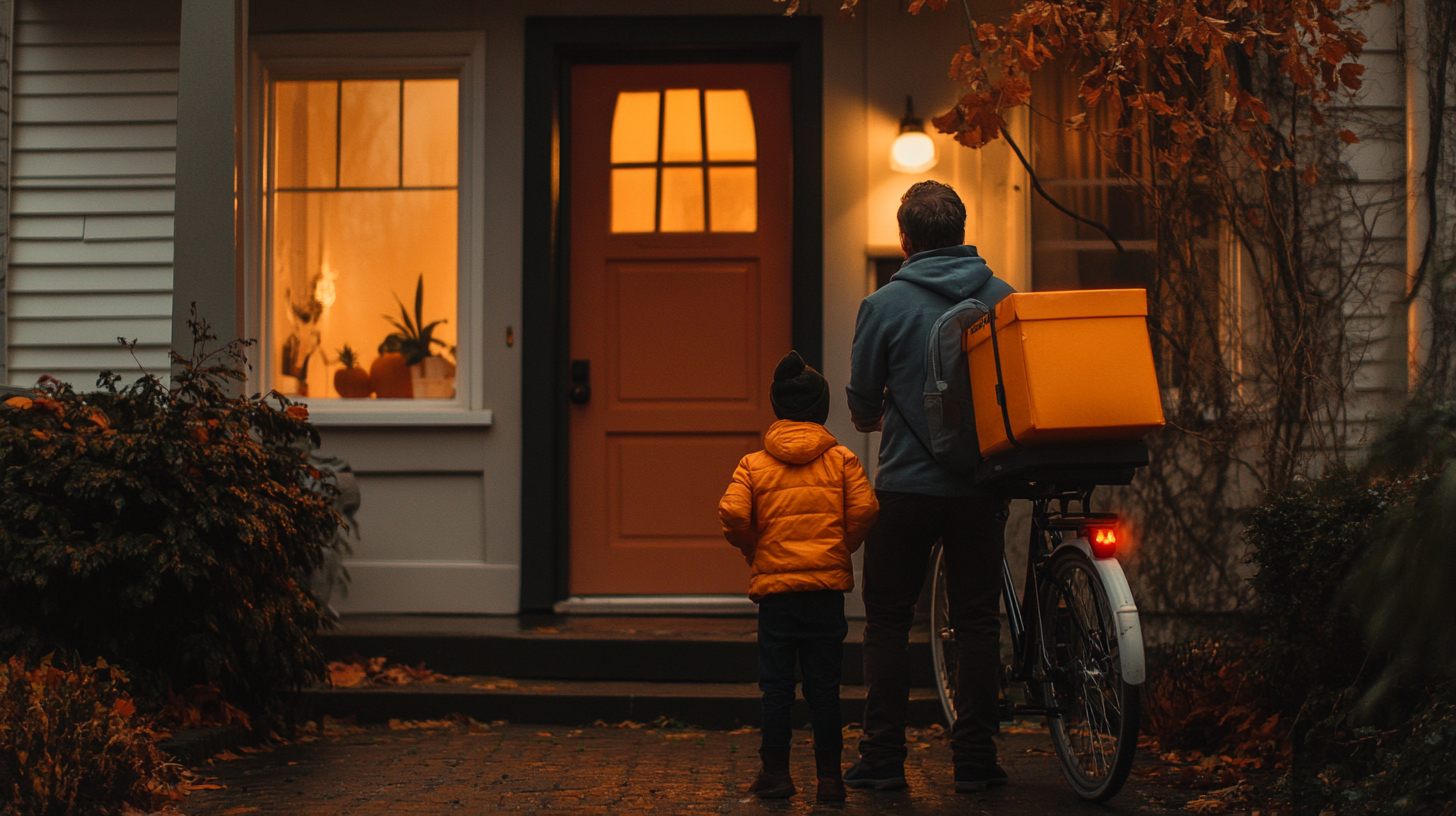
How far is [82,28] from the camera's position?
6.21 m

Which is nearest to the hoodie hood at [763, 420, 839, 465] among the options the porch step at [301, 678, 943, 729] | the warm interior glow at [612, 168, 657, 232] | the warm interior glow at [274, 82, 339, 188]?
the porch step at [301, 678, 943, 729]

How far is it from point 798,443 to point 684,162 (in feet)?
10.0

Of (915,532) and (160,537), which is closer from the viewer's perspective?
(915,532)

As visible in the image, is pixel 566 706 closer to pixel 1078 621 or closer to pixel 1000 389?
pixel 1078 621

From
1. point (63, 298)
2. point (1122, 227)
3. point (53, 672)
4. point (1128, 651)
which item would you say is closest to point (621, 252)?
point (1122, 227)

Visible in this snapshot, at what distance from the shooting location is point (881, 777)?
12.2 ft

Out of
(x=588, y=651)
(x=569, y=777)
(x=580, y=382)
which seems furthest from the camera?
(x=580, y=382)

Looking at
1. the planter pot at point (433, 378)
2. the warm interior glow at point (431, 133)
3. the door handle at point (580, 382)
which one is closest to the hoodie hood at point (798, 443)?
the door handle at point (580, 382)

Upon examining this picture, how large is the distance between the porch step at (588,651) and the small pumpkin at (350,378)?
1.34 meters

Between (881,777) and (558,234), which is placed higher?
(558,234)

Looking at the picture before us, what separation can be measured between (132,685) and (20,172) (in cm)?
344

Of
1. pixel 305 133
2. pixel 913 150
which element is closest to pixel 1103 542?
pixel 913 150

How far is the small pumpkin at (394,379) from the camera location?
6285 millimetres

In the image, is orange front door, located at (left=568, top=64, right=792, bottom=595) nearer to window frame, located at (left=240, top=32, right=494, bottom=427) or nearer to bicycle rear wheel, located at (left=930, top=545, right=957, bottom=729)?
window frame, located at (left=240, top=32, right=494, bottom=427)
